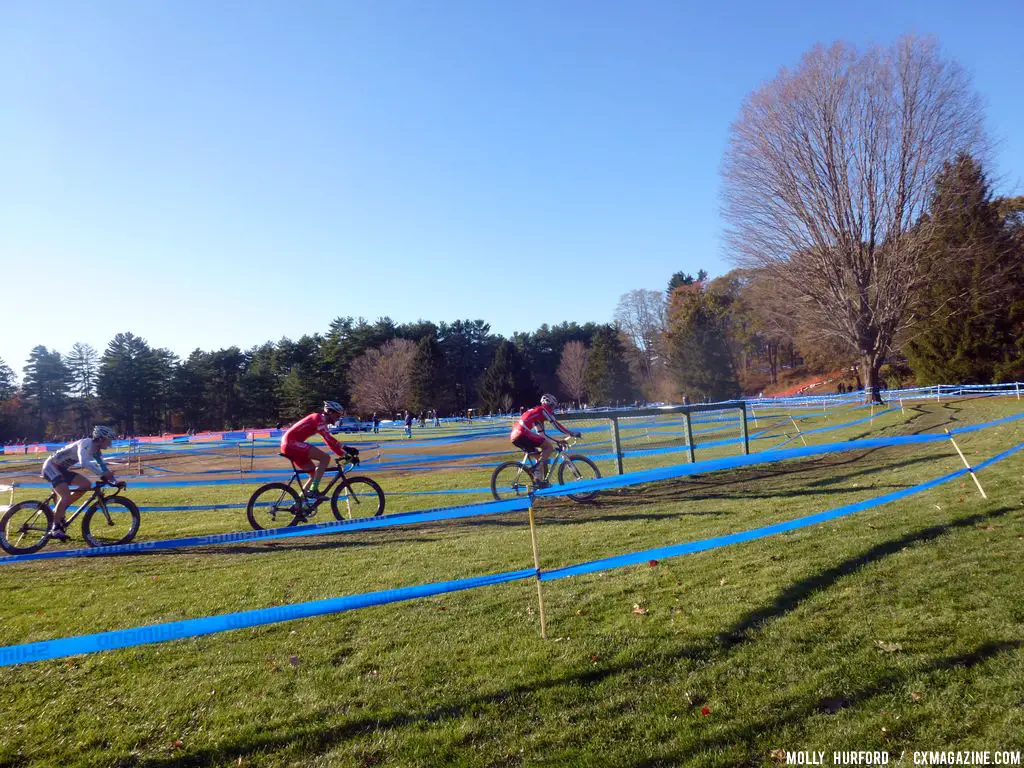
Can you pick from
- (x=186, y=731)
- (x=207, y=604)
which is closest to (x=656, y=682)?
(x=186, y=731)

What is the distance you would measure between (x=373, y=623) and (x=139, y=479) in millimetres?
17926

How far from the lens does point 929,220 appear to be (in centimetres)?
2959

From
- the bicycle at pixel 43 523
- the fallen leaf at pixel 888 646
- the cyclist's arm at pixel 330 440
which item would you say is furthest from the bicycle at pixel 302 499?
the fallen leaf at pixel 888 646

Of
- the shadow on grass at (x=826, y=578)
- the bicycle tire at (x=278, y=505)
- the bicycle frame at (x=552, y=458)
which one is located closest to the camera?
the shadow on grass at (x=826, y=578)

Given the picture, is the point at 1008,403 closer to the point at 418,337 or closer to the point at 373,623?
the point at 373,623

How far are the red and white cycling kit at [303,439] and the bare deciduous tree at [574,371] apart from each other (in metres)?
70.8

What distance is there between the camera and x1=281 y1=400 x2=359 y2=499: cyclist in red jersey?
10.5 metres

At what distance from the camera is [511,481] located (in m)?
11.8

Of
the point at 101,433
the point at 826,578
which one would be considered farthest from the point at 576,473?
the point at 101,433

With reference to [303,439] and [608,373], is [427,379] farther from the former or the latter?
[303,439]

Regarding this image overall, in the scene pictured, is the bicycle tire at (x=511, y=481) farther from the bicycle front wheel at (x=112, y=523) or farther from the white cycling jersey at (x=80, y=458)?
the white cycling jersey at (x=80, y=458)

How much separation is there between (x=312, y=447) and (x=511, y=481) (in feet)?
11.7

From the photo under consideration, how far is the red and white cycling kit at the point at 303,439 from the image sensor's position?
10438 mm

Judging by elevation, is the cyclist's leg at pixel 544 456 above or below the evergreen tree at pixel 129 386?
below
